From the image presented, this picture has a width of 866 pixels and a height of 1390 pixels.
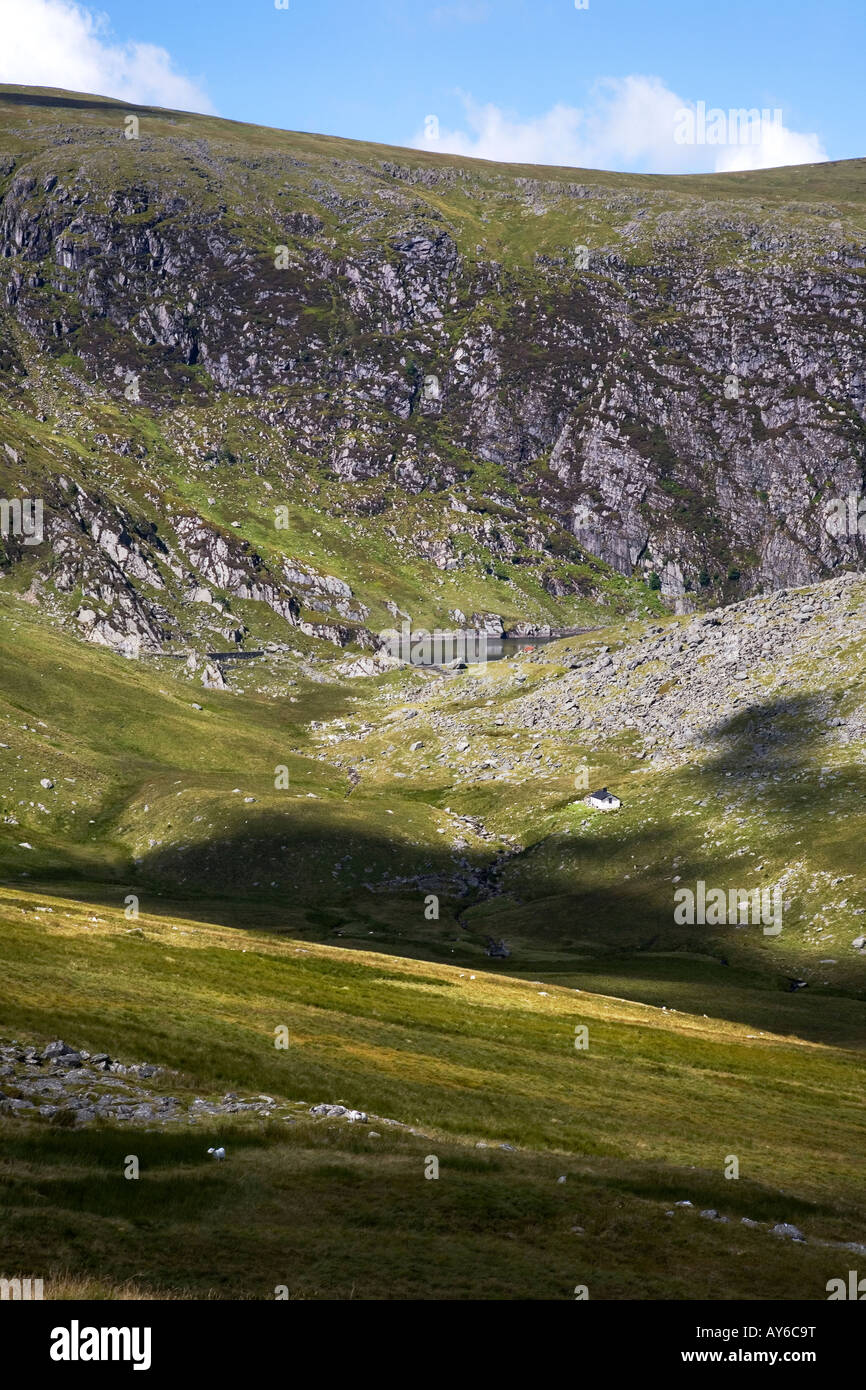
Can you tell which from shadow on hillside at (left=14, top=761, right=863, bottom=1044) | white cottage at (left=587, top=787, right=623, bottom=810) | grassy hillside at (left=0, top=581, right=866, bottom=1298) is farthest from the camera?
white cottage at (left=587, top=787, right=623, bottom=810)

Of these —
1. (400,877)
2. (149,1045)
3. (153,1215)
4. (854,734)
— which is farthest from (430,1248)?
(854,734)

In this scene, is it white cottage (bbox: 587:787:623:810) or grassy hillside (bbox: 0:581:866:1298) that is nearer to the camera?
grassy hillside (bbox: 0:581:866:1298)

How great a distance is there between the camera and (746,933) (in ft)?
495

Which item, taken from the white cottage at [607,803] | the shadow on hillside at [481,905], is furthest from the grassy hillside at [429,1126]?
the white cottage at [607,803]

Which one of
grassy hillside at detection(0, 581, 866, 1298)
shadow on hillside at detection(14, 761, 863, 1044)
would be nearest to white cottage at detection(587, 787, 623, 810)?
shadow on hillside at detection(14, 761, 863, 1044)

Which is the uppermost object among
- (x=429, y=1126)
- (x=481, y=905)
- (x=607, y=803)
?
(x=607, y=803)

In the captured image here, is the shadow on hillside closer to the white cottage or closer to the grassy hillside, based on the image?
the grassy hillside

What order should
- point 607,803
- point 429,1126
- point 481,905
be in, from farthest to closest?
point 607,803 < point 481,905 < point 429,1126

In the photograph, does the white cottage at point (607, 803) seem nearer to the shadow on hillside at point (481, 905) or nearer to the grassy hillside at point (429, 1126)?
the shadow on hillside at point (481, 905)

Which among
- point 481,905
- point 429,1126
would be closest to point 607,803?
point 481,905

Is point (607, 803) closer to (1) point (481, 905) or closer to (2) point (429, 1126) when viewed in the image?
(1) point (481, 905)

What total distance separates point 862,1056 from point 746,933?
190 ft

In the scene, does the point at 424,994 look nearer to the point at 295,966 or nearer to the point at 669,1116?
the point at 295,966

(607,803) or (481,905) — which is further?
(607,803)
